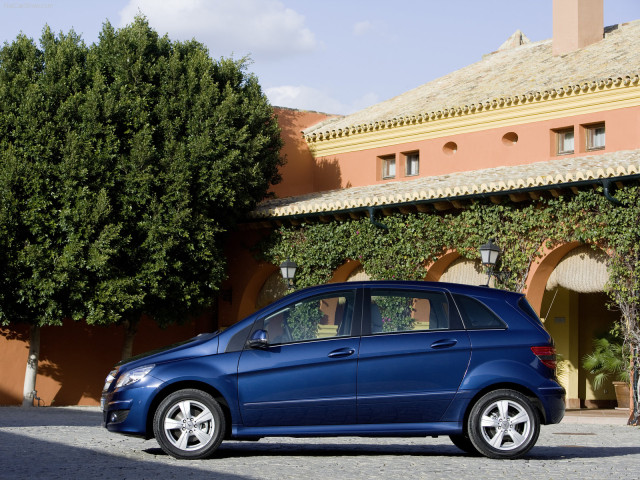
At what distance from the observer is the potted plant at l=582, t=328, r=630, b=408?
62.9ft

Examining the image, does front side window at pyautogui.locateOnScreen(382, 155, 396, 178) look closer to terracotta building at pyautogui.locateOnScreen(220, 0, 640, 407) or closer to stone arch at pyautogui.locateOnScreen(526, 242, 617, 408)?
terracotta building at pyautogui.locateOnScreen(220, 0, 640, 407)

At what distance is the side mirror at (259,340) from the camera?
8531 millimetres

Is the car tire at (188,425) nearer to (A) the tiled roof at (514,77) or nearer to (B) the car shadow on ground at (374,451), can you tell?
(B) the car shadow on ground at (374,451)

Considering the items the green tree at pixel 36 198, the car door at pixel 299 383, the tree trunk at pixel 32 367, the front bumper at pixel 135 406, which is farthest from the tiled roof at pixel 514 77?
the front bumper at pixel 135 406

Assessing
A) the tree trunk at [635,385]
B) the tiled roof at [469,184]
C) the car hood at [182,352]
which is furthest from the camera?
the tiled roof at [469,184]

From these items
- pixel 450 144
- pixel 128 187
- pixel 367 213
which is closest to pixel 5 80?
pixel 128 187

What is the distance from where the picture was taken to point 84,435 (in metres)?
10.8

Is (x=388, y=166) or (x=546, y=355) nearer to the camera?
(x=546, y=355)

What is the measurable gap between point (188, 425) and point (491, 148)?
14957 mm

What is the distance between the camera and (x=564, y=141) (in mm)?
21156

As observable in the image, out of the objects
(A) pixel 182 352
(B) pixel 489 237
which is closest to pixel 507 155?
(B) pixel 489 237

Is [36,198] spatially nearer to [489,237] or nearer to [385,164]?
[489,237]

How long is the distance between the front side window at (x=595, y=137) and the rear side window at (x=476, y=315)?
41.2 feet

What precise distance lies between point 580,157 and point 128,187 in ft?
30.2
